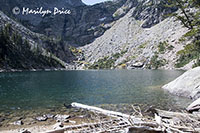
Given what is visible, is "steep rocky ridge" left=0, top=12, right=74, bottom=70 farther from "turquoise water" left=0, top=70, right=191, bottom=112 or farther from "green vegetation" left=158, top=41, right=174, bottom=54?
"green vegetation" left=158, top=41, right=174, bottom=54

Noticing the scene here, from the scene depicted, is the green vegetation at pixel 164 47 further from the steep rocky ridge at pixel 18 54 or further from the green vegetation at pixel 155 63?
the steep rocky ridge at pixel 18 54

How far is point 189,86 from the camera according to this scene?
2448 centimetres

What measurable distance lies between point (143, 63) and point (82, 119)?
134629 mm

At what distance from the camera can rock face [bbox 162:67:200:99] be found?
22638mm


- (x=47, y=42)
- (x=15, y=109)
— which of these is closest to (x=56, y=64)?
(x=47, y=42)

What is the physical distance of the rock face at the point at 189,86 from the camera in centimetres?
2264

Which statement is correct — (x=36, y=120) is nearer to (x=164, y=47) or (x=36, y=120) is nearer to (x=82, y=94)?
(x=82, y=94)

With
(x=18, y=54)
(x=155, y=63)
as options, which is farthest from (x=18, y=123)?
(x=155, y=63)

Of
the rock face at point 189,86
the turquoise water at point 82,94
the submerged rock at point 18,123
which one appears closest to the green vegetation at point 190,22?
the rock face at point 189,86

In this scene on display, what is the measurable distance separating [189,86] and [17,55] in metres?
122

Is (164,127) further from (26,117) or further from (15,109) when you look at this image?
(15,109)

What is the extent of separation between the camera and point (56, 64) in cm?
15788

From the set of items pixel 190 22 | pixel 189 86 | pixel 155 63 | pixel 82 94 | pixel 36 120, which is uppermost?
pixel 190 22

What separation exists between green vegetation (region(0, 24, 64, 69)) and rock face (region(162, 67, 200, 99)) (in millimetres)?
102915
